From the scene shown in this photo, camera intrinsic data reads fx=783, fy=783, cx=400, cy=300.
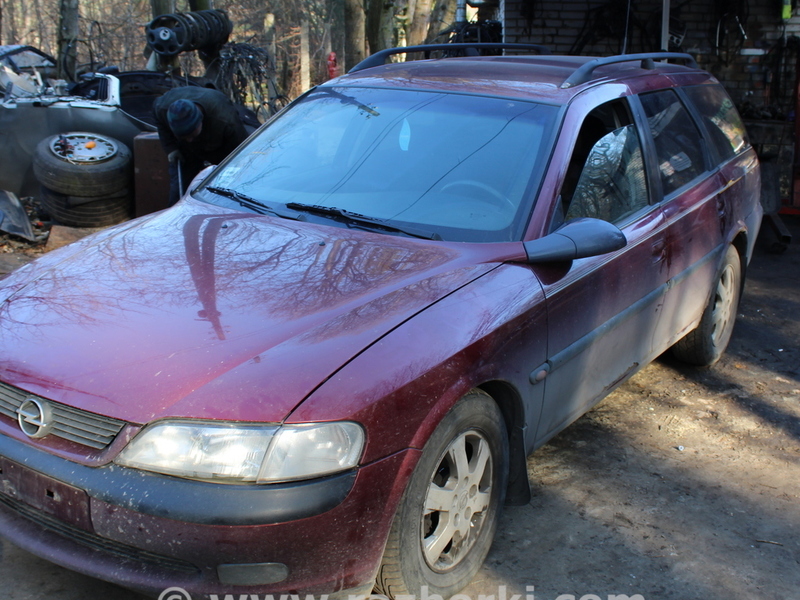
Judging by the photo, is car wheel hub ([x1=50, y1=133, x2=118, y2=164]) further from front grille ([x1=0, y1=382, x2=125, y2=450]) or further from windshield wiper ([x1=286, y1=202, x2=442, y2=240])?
front grille ([x1=0, y1=382, x2=125, y2=450])

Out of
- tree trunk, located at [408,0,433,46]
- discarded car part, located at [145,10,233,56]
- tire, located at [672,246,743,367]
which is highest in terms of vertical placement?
tree trunk, located at [408,0,433,46]

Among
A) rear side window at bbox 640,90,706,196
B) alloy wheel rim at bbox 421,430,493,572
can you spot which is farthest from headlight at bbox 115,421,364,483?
rear side window at bbox 640,90,706,196

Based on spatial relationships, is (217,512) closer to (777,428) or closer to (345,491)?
(345,491)

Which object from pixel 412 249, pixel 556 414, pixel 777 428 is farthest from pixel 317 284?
pixel 777 428

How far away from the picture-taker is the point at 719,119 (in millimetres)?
4754

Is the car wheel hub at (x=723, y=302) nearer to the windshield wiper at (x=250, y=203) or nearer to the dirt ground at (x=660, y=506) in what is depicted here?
the dirt ground at (x=660, y=506)

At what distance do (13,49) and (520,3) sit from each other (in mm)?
6904

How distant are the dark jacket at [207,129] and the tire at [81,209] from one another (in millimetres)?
1298

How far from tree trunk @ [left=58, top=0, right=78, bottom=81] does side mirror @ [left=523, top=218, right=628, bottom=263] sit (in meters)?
10.1

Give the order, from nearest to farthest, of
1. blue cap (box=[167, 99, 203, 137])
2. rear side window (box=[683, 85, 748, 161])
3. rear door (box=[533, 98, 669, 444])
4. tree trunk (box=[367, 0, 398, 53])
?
rear door (box=[533, 98, 669, 444]) < rear side window (box=[683, 85, 748, 161]) < blue cap (box=[167, 99, 203, 137]) < tree trunk (box=[367, 0, 398, 53])

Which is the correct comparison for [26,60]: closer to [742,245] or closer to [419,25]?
[742,245]

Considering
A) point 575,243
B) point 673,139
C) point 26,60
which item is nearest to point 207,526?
point 575,243

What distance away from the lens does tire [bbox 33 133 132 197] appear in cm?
749

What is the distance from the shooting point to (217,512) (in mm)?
1982
